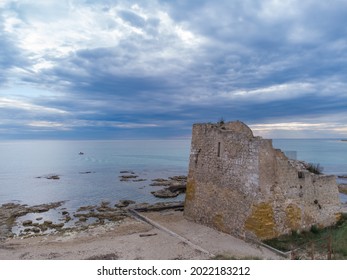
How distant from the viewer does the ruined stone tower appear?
1147 centimetres

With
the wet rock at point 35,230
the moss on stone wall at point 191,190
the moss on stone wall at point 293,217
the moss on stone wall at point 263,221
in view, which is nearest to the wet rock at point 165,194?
the wet rock at point 35,230

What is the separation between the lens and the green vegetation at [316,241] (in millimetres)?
10109

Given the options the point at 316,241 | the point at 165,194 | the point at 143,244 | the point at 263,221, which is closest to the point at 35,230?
the point at 143,244

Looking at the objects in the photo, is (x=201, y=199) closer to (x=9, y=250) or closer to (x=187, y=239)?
(x=187, y=239)

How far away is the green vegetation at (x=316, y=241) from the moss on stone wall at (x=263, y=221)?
1.03 feet

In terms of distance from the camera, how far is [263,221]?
11398 mm

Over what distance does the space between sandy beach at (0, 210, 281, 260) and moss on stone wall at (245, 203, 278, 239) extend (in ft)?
2.03

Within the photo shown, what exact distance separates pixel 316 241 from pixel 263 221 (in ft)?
8.01

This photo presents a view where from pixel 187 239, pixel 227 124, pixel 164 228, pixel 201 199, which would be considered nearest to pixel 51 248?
pixel 164 228

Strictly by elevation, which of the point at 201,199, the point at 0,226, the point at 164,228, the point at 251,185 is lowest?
the point at 0,226

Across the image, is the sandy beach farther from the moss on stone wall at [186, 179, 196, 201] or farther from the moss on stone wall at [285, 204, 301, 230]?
the moss on stone wall at [285, 204, 301, 230]

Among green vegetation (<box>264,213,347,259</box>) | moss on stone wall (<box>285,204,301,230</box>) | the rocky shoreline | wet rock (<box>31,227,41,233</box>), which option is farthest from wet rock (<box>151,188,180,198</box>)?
moss on stone wall (<box>285,204,301,230</box>)

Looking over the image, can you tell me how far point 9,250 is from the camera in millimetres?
13797

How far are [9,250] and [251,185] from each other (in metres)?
12.1
